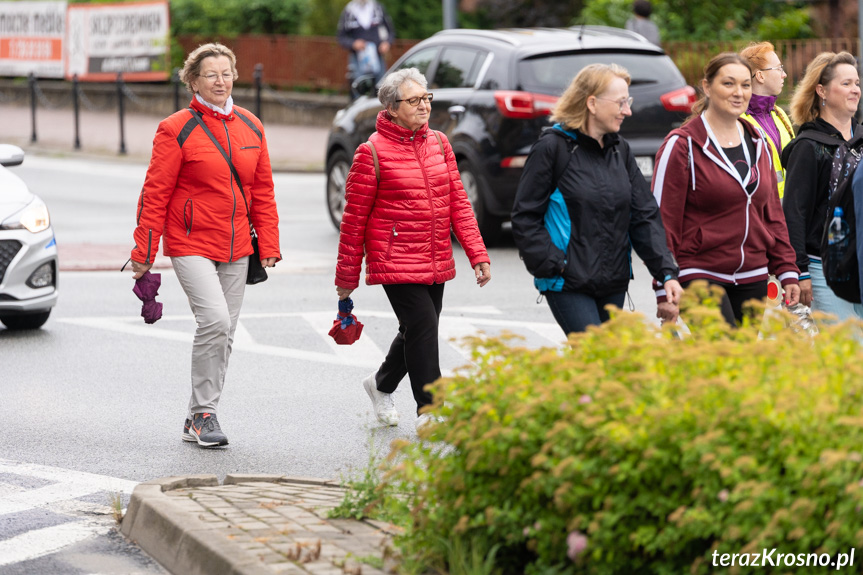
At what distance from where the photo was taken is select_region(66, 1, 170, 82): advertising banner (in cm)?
3112

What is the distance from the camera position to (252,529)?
4.83 meters

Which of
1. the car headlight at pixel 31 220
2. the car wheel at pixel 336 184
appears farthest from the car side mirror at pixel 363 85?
the car headlight at pixel 31 220

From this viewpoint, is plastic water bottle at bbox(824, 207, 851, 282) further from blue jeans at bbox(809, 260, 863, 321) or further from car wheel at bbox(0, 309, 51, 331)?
car wheel at bbox(0, 309, 51, 331)

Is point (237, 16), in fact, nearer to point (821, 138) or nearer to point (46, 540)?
point (821, 138)

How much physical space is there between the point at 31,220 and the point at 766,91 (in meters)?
5.11

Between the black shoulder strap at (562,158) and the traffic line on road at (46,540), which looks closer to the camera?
the traffic line on road at (46,540)


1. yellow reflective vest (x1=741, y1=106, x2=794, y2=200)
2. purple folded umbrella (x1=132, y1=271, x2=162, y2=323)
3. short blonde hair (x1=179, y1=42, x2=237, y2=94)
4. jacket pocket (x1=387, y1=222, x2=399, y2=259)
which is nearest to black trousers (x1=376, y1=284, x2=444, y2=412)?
jacket pocket (x1=387, y1=222, x2=399, y2=259)

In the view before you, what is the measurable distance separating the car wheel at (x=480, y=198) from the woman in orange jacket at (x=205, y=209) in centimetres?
632

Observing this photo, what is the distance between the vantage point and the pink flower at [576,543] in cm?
376

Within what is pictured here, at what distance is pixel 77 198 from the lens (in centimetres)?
1912

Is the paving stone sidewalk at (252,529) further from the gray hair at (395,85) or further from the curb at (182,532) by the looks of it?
the gray hair at (395,85)

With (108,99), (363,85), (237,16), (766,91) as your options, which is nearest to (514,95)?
(363,85)

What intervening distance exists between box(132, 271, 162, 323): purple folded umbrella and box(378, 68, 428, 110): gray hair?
140 cm

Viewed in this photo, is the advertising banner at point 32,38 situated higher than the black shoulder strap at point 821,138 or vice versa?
the black shoulder strap at point 821,138
